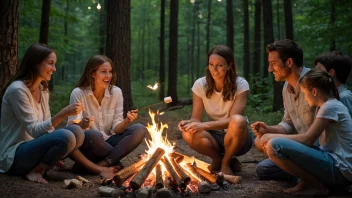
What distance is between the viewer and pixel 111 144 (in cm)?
490

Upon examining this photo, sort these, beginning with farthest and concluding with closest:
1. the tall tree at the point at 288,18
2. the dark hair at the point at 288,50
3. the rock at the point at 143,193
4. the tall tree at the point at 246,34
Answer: the tall tree at the point at 246,34 < the tall tree at the point at 288,18 < the dark hair at the point at 288,50 < the rock at the point at 143,193

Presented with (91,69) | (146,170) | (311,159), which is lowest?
(146,170)

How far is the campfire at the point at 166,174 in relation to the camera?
12.5ft

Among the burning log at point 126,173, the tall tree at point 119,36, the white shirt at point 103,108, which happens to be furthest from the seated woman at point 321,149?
the tall tree at point 119,36

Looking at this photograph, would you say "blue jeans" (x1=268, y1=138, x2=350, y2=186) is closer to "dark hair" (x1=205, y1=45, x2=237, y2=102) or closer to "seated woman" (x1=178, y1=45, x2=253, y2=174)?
"seated woman" (x1=178, y1=45, x2=253, y2=174)

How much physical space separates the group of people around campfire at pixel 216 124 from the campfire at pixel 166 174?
0.88 ft

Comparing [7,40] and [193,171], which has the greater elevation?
[7,40]

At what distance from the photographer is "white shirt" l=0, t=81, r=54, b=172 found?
3982 mm

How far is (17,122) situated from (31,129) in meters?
0.27

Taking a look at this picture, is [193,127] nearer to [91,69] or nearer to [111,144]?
[111,144]

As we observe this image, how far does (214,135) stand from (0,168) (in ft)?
9.13

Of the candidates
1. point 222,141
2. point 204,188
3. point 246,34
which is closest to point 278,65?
point 222,141

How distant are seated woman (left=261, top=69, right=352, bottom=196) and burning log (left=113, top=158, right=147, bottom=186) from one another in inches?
60.4

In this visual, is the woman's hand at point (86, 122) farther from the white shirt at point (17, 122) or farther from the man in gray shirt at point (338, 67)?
the man in gray shirt at point (338, 67)
